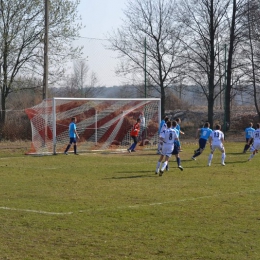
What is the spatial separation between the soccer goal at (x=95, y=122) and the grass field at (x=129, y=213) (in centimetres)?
693

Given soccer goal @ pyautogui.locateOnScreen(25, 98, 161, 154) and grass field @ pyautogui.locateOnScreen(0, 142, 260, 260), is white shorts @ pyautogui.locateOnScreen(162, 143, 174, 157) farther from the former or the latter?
soccer goal @ pyautogui.locateOnScreen(25, 98, 161, 154)

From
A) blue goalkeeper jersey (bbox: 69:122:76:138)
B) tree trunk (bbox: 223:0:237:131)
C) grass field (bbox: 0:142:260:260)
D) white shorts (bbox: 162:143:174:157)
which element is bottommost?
grass field (bbox: 0:142:260:260)

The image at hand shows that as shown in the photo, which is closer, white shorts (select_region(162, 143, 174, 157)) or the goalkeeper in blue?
white shorts (select_region(162, 143, 174, 157))

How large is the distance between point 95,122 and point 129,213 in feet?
60.1

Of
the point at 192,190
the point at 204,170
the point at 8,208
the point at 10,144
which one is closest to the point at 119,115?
the point at 10,144

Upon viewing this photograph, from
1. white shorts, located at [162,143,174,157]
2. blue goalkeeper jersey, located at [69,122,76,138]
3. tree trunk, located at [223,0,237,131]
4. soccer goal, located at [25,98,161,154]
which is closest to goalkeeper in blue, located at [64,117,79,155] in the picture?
blue goalkeeper jersey, located at [69,122,76,138]

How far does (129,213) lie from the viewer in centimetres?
1152

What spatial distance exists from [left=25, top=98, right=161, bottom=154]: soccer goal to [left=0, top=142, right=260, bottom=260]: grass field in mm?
6929

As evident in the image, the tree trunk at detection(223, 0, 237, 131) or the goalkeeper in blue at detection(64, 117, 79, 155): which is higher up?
the tree trunk at detection(223, 0, 237, 131)

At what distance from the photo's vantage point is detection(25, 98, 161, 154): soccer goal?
27.6 metres

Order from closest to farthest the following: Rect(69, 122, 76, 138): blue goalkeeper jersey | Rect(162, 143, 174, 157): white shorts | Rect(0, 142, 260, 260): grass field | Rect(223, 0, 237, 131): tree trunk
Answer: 1. Rect(0, 142, 260, 260): grass field
2. Rect(162, 143, 174, 157): white shorts
3. Rect(69, 122, 76, 138): blue goalkeeper jersey
4. Rect(223, 0, 237, 131): tree trunk

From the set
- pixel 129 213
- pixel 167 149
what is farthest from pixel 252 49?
pixel 129 213

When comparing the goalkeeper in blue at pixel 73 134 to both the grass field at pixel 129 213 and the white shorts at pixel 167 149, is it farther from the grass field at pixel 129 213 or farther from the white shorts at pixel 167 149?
the white shorts at pixel 167 149

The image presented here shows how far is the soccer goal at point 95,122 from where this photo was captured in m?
27.6
